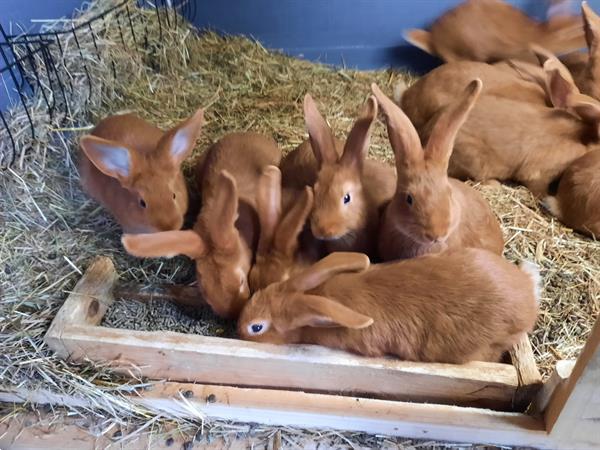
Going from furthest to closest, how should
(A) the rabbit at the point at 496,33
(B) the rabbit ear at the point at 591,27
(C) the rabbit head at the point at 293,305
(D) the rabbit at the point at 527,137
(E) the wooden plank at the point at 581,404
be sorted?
(A) the rabbit at the point at 496,33 → (B) the rabbit ear at the point at 591,27 → (D) the rabbit at the point at 527,137 → (C) the rabbit head at the point at 293,305 → (E) the wooden plank at the point at 581,404

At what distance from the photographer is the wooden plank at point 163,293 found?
2652 millimetres

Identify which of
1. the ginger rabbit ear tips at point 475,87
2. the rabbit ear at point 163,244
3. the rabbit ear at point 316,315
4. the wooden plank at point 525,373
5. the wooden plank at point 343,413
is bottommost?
the wooden plank at point 343,413

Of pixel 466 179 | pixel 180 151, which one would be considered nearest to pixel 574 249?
pixel 466 179

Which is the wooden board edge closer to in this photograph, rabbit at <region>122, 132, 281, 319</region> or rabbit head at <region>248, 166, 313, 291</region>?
rabbit head at <region>248, 166, 313, 291</region>

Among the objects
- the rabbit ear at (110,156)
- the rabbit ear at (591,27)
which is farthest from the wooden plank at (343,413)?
the rabbit ear at (591,27)

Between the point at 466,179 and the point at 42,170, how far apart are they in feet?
7.56

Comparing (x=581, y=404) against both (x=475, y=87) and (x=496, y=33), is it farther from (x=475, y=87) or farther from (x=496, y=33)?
(x=496, y=33)

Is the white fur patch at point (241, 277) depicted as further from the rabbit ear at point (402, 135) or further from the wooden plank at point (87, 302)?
the rabbit ear at point (402, 135)

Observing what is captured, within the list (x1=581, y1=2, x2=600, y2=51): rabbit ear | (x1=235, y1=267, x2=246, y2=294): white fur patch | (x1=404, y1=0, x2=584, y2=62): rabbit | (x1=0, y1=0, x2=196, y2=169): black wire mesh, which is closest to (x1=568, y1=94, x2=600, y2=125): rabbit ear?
(x1=581, y1=2, x2=600, y2=51): rabbit ear

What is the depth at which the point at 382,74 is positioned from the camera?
4.48 meters

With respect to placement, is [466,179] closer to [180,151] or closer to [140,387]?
[180,151]

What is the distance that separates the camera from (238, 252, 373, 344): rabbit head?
7.18 feet

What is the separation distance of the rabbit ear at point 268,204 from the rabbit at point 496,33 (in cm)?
230

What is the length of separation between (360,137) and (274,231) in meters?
0.52
